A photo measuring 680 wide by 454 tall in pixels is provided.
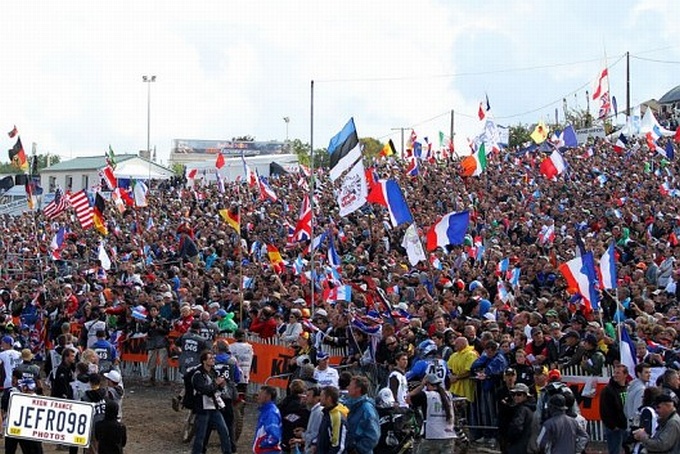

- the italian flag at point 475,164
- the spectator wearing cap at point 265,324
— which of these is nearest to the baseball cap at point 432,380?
the spectator wearing cap at point 265,324

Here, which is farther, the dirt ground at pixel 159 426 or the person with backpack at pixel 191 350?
the dirt ground at pixel 159 426

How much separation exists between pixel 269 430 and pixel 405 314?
6564 mm

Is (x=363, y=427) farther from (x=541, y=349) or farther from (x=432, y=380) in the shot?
(x=541, y=349)

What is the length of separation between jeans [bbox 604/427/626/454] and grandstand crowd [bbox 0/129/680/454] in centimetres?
2

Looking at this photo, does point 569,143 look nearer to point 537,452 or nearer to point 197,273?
A: point 197,273

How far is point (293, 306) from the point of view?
20672 millimetres

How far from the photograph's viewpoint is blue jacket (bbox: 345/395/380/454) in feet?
38.4

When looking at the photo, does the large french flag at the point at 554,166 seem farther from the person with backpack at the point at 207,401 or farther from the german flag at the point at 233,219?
the person with backpack at the point at 207,401

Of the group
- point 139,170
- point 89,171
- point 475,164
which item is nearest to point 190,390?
point 475,164

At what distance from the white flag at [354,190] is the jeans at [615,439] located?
8.51 m

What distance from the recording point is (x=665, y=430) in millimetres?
10703

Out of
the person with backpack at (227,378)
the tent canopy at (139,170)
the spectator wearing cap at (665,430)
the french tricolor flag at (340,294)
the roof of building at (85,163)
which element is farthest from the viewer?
the roof of building at (85,163)

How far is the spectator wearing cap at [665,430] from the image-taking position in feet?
35.0

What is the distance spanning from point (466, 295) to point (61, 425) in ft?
38.3
